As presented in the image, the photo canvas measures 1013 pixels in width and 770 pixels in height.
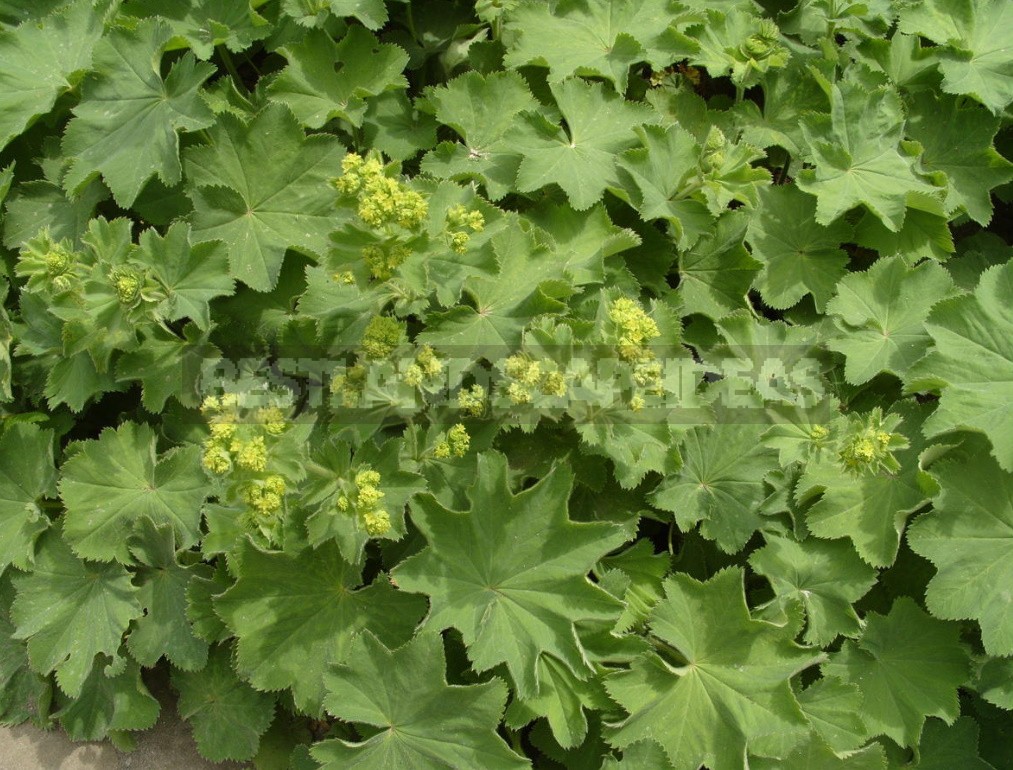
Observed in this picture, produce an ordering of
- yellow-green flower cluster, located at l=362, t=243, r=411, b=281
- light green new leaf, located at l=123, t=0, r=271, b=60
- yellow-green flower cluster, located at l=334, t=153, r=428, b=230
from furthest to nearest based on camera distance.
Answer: light green new leaf, located at l=123, t=0, r=271, b=60, yellow-green flower cluster, located at l=362, t=243, r=411, b=281, yellow-green flower cluster, located at l=334, t=153, r=428, b=230

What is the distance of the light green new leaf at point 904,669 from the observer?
3299 millimetres

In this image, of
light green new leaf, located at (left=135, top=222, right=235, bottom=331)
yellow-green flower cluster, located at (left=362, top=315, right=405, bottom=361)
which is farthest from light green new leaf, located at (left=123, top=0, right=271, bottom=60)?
yellow-green flower cluster, located at (left=362, top=315, right=405, bottom=361)

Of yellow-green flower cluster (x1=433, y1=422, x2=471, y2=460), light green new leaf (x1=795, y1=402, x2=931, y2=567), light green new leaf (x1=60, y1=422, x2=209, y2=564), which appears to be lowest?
light green new leaf (x1=60, y1=422, x2=209, y2=564)

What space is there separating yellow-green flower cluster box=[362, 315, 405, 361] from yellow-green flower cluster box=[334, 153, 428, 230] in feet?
1.09

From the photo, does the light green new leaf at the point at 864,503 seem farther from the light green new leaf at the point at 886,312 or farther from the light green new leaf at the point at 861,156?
the light green new leaf at the point at 861,156

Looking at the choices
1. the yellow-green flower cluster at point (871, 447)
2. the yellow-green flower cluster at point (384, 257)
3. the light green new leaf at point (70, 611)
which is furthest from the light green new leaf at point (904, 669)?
the light green new leaf at point (70, 611)

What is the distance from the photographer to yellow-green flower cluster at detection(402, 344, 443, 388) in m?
2.87

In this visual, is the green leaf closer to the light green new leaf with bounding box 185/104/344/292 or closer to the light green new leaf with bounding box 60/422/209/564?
the light green new leaf with bounding box 185/104/344/292

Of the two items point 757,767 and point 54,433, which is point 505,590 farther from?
point 54,433

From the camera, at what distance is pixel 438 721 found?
122 inches

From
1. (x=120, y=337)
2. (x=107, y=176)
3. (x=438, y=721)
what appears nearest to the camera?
(x=438, y=721)

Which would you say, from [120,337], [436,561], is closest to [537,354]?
[436,561]

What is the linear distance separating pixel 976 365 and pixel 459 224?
2.04 meters

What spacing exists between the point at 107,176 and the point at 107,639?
6.02ft
